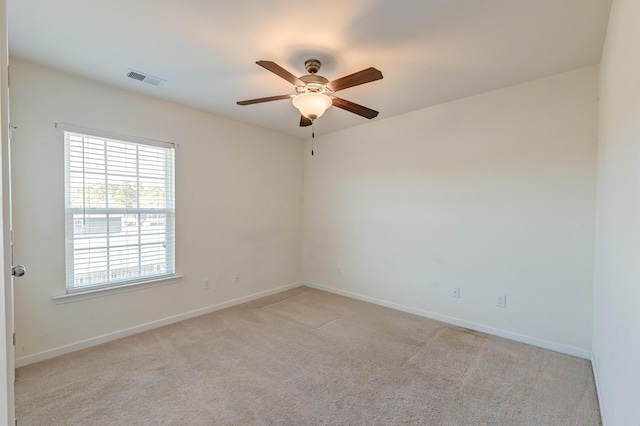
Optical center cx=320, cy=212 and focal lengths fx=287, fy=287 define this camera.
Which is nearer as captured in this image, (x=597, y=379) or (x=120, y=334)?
(x=597, y=379)

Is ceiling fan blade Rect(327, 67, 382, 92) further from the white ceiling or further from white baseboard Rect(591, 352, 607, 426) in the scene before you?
white baseboard Rect(591, 352, 607, 426)

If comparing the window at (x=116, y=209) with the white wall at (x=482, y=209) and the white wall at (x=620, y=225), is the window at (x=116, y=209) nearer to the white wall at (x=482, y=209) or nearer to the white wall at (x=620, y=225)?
the white wall at (x=482, y=209)

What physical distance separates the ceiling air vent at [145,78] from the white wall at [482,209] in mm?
2437

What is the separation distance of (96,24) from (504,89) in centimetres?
348

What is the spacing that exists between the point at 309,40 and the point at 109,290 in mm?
2952

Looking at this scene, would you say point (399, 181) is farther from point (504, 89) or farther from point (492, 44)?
point (492, 44)

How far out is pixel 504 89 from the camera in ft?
9.45

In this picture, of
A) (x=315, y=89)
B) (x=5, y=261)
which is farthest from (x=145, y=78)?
(x=5, y=261)

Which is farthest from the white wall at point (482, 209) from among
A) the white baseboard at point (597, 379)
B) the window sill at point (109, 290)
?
the window sill at point (109, 290)

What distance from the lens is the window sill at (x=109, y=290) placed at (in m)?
2.61

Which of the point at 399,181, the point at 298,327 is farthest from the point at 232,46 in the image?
the point at 298,327

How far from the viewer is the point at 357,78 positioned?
1.94 meters

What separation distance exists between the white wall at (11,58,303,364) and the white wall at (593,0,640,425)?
363cm

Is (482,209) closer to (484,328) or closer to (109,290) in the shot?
(484,328)
